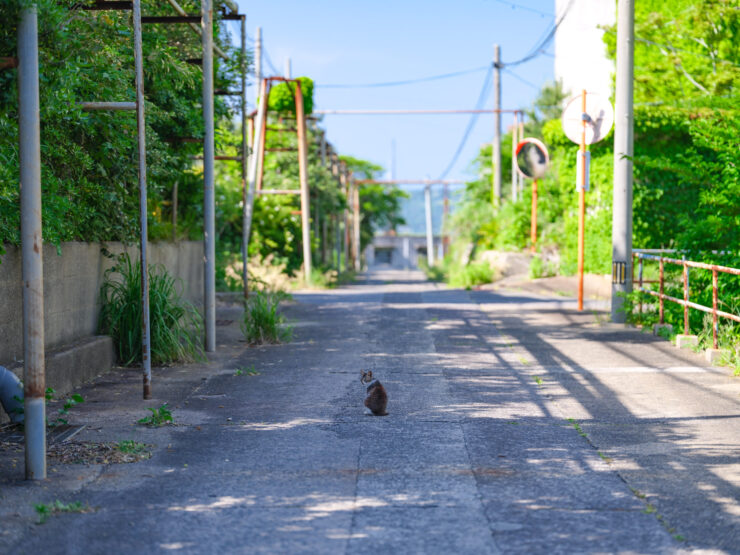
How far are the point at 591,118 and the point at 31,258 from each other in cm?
1126

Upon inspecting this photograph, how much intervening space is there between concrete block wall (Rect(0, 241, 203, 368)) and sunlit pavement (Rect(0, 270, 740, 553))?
27.9 inches

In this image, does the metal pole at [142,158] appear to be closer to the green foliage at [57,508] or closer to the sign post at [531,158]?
the green foliage at [57,508]

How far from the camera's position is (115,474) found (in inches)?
200

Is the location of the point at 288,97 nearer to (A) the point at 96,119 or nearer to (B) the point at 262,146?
(B) the point at 262,146

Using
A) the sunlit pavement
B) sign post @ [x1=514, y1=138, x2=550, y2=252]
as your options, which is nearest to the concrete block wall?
the sunlit pavement

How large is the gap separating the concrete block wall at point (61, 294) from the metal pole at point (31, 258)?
2205mm

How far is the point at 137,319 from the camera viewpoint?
909cm

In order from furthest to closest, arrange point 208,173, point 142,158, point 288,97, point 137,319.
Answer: point 288,97 < point 208,173 < point 137,319 < point 142,158

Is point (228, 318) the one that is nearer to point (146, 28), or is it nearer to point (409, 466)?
point (146, 28)

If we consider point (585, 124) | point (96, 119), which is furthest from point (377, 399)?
point (585, 124)

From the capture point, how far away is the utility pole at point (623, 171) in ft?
42.6

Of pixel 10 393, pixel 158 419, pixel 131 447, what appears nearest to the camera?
pixel 131 447

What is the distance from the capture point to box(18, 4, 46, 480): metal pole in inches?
191

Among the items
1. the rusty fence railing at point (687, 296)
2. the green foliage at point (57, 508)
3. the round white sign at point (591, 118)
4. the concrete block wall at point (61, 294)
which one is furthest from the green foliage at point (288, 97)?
the green foliage at point (57, 508)
